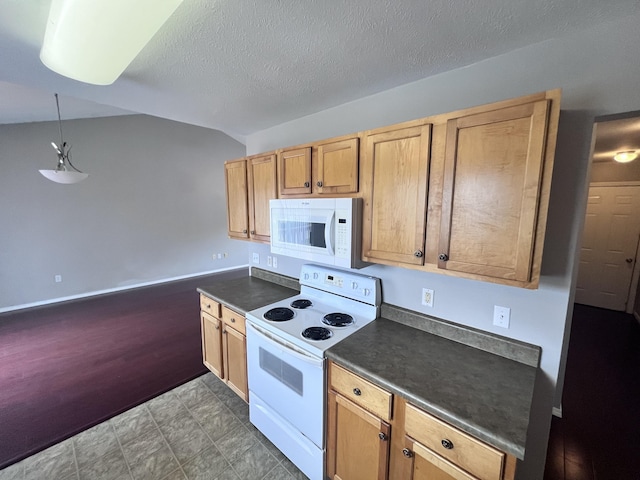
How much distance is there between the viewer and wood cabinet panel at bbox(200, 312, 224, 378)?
2.34 metres

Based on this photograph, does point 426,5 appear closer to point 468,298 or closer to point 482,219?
point 482,219

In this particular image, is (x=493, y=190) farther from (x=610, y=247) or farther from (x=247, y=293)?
(x=610, y=247)

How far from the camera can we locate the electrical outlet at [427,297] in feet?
5.38

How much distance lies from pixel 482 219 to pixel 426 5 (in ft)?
3.01

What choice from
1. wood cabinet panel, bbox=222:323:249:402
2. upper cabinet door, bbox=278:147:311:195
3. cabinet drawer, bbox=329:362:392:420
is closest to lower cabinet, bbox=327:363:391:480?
cabinet drawer, bbox=329:362:392:420

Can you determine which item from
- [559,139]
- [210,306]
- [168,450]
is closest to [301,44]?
[559,139]

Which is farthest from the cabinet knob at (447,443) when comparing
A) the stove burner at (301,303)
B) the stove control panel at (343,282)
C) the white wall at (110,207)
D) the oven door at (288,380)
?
the white wall at (110,207)

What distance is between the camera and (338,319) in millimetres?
1773

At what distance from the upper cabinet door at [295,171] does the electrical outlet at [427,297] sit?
1.04 m

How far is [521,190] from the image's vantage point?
1.07 metres

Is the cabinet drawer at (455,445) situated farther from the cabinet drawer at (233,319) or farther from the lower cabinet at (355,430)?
the cabinet drawer at (233,319)

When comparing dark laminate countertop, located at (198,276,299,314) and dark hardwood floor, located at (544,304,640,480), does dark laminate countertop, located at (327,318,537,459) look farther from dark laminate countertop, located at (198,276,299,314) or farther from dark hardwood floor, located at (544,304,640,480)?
dark hardwood floor, located at (544,304,640,480)

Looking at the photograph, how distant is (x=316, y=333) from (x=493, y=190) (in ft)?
3.95

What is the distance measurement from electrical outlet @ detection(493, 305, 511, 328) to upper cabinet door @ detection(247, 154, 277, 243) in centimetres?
170
